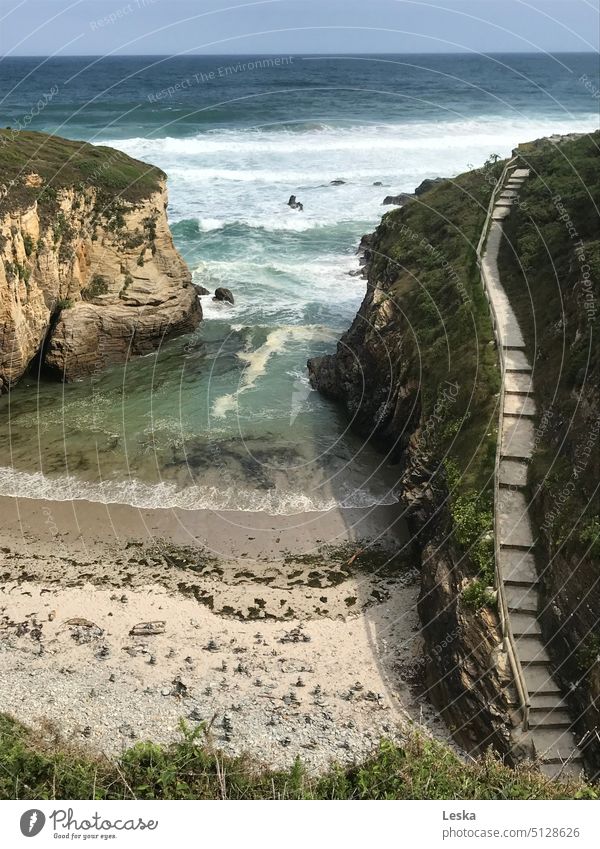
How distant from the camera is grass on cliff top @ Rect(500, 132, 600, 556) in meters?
20.1

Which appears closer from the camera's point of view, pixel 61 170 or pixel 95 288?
pixel 95 288

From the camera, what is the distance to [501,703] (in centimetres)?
1759

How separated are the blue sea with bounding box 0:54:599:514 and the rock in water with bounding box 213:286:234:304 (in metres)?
0.62

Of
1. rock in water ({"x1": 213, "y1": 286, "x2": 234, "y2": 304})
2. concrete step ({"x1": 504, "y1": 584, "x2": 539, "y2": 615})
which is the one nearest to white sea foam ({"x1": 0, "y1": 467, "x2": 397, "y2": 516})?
concrete step ({"x1": 504, "y1": 584, "x2": 539, "y2": 615})

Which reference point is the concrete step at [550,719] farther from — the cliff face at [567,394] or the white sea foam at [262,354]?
the white sea foam at [262,354]

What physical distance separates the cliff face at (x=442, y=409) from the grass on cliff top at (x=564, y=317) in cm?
176

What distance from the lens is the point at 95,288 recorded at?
38.7 metres

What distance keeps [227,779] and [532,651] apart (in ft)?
28.5

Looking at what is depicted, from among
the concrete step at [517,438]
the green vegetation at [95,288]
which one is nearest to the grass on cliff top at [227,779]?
the concrete step at [517,438]

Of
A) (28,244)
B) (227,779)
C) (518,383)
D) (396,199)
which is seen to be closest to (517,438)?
(518,383)

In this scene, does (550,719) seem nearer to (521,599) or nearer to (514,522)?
(521,599)

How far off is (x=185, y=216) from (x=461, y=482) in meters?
48.8

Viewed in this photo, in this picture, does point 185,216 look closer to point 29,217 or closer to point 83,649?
point 29,217

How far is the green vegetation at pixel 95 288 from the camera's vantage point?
38.4 metres
